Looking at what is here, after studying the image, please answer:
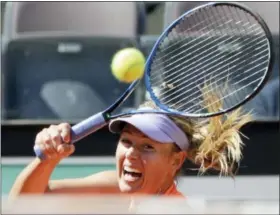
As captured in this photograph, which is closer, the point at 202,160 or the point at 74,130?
the point at 74,130

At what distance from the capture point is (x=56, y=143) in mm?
2346

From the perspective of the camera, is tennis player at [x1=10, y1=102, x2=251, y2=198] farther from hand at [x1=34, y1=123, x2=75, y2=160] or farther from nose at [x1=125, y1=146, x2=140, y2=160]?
hand at [x1=34, y1=123, x2=75, y2=160]

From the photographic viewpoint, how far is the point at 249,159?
196 inches

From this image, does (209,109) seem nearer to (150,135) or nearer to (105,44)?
(150,135)

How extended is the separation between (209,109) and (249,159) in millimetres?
2349

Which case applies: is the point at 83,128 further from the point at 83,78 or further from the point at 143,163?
the point at 83,78

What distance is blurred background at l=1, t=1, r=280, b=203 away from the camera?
490 centimetres

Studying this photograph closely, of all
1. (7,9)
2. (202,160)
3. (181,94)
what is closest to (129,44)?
(7,9)

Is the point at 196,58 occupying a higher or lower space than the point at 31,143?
higher

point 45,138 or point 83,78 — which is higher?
point 45,138

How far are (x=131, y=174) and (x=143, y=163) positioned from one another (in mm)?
44

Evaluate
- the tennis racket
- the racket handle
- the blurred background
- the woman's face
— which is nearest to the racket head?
the tennis racket

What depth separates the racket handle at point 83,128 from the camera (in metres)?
2.38

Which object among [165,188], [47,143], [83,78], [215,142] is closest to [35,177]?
[47,143]
